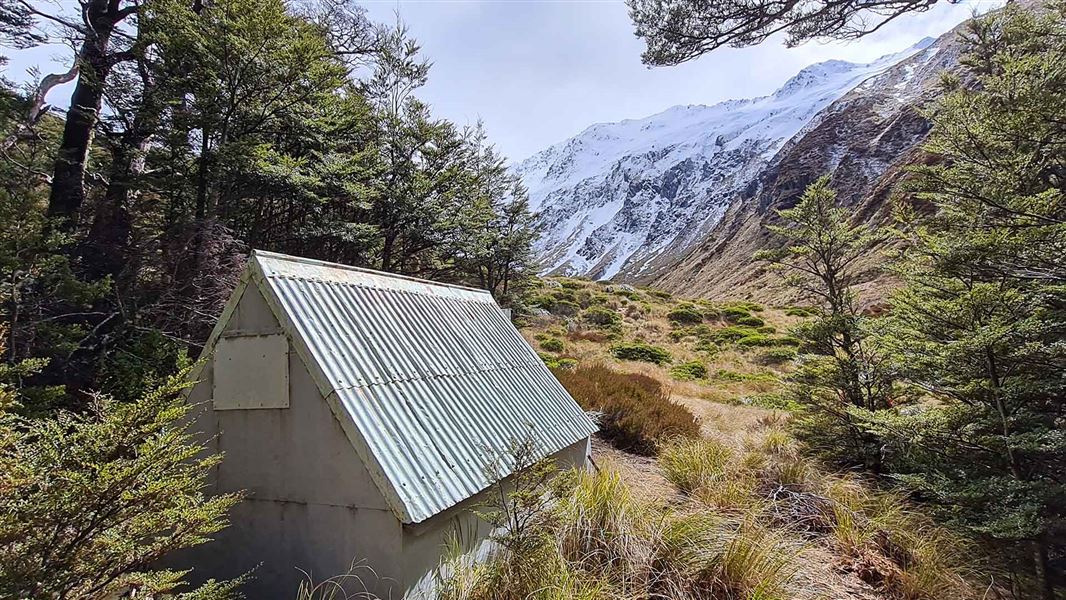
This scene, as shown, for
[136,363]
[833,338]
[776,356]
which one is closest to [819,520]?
[833,338]

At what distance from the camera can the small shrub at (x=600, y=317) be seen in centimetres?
3019

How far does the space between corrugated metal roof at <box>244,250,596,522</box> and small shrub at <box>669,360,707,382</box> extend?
13.9 meters

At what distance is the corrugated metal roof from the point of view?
3.43 metres

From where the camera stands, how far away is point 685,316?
32406 mm

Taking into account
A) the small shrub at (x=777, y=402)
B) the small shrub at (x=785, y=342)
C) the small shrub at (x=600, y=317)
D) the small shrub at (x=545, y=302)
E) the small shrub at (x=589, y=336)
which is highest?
the small shrub at (x=545, y=302)

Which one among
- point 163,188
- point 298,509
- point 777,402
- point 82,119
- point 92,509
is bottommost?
point 777,402

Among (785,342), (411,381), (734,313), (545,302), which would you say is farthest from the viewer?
(734,313)

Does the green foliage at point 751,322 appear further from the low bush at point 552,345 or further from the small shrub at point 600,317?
the low bush at point 552,345

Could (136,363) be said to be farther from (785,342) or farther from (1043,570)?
(785,342)

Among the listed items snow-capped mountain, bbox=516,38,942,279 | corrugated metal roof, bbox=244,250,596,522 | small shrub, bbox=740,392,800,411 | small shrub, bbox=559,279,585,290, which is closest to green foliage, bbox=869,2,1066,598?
small shrub, bbox=740,392,800,411

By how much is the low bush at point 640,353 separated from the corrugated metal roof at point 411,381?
53.6ft

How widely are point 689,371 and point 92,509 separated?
19232 mm

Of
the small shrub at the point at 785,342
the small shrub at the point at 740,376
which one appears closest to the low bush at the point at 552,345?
the small shrub at the point at 740,376

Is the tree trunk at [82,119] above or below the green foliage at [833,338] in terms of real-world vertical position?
above
